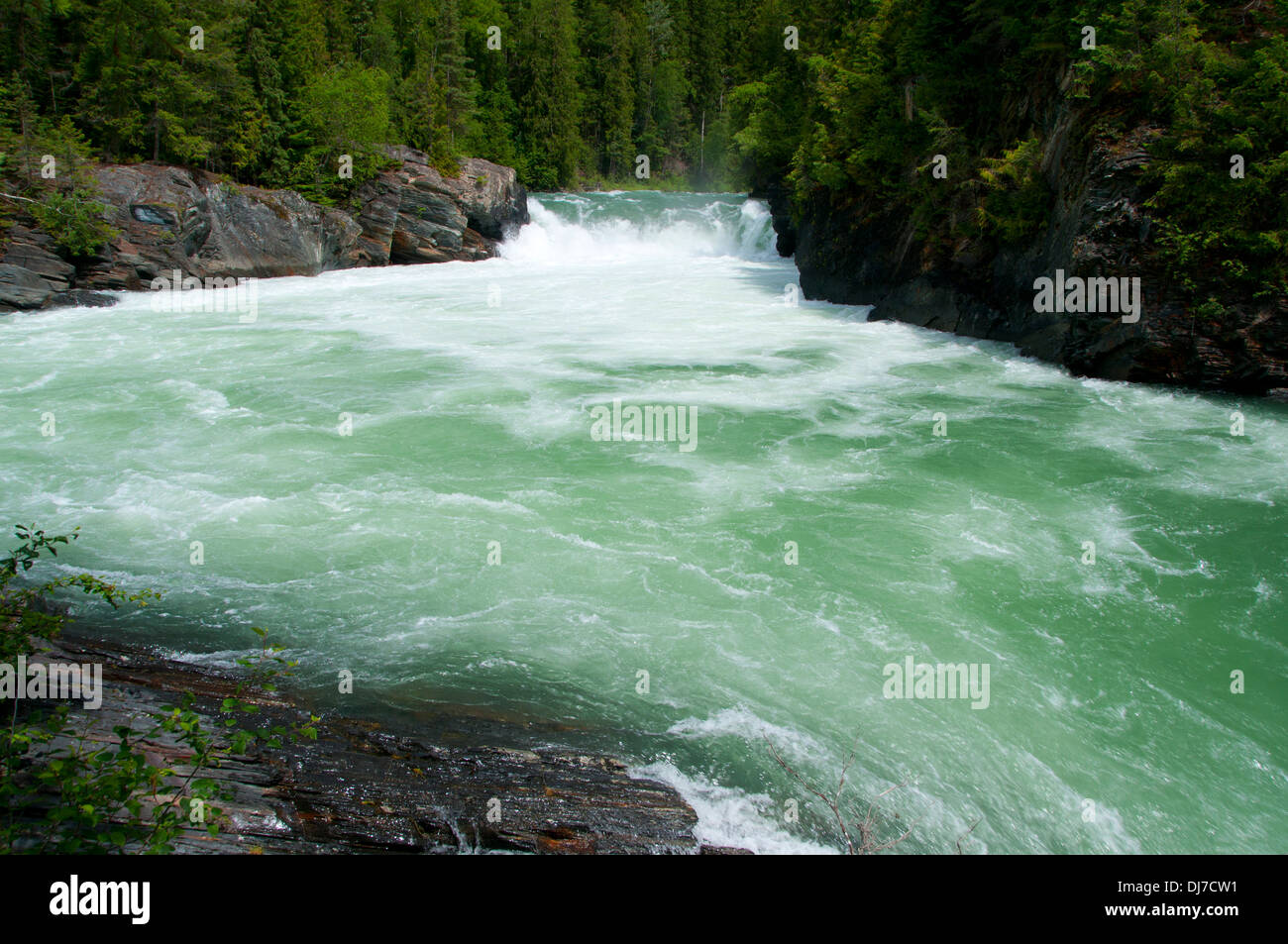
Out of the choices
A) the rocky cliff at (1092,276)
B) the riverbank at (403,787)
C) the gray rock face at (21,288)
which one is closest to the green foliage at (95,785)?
the riverbank at (403,787)

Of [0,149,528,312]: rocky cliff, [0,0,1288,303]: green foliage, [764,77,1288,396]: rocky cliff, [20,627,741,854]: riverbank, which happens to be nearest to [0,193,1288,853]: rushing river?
[20,627,741,854]: riverbank

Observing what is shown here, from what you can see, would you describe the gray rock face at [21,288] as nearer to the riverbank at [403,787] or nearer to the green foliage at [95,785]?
the riverbank at [403,787]

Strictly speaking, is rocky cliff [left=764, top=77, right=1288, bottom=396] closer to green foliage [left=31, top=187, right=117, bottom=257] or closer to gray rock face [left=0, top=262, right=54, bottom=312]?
green foliage [left=31, top=187, right=117, bottom=257]

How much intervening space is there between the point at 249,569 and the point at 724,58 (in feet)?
264

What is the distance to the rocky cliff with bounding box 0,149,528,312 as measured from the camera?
2089cm

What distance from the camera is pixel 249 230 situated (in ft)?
86.4

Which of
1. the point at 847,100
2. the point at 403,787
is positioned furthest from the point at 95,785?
the point at 847,100

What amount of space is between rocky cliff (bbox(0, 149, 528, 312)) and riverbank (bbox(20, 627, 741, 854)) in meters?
20.2

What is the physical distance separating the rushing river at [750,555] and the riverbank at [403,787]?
0.37m

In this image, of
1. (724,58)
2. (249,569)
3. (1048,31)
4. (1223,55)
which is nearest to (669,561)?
(249,569)

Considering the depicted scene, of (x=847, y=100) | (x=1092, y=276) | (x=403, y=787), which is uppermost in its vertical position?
(x=847, y=100)

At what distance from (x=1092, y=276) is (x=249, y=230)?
952 inches

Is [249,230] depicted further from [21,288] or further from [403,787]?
[403,787]

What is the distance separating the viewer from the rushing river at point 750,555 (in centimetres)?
557
